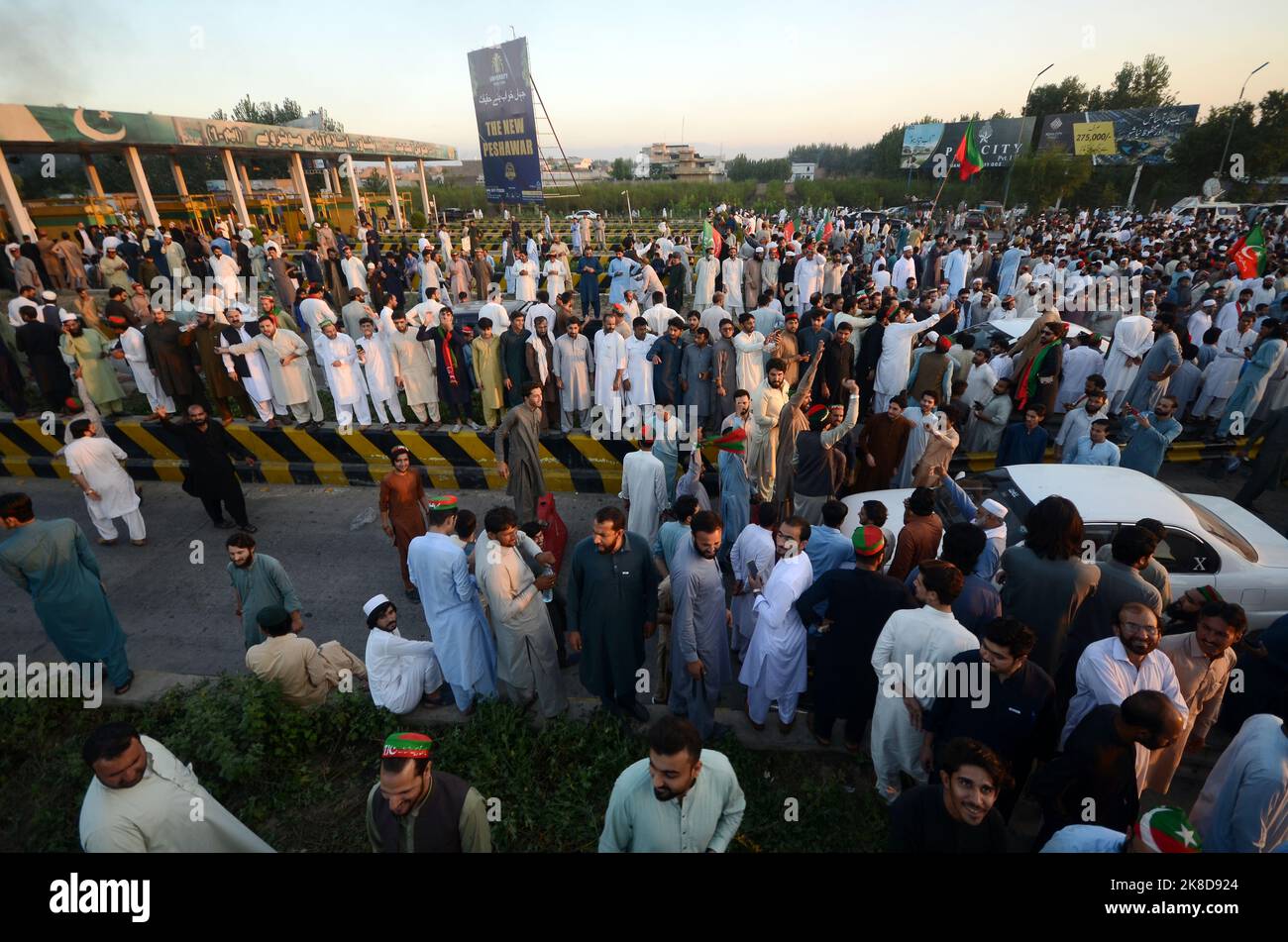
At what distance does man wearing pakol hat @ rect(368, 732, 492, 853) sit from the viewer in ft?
7.98

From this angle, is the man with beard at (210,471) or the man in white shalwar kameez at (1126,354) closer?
the man with beard at (210,471)

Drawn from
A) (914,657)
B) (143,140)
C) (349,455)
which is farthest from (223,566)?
(143,140)

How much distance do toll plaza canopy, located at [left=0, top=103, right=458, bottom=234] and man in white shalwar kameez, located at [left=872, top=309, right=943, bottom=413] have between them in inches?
712

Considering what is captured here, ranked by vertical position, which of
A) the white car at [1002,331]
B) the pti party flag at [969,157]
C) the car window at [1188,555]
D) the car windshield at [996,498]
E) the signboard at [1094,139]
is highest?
the signboard at [1094,139]

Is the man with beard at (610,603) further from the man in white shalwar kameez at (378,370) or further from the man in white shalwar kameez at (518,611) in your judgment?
the man in white shalwar kameez at (378,370)

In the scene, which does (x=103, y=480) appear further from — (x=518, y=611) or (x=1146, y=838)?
(x=1146, y=838)

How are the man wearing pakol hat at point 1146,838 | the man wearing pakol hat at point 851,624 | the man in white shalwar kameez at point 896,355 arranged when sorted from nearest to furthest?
the man wearing pakol hat at point 1146,838 → the man wearing pakol hat at point 851,624 → the man in white shalwar kameez at point 896,355

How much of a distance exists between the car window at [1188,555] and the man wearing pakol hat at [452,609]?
187 inches

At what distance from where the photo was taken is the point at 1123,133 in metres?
42.0

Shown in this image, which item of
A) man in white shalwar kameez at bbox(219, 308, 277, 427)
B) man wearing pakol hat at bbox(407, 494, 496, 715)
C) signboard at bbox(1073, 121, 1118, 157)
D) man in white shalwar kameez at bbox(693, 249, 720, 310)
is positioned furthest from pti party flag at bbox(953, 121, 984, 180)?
signboard at bbox(1073, 121, 1118, 157)

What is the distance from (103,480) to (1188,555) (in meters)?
9.77

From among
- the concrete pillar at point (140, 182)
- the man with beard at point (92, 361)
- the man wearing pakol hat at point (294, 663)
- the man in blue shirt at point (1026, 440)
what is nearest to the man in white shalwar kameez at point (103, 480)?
the man with beard at point (92, 361)

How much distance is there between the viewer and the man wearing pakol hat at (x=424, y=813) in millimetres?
2434

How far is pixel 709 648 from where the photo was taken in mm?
3920
